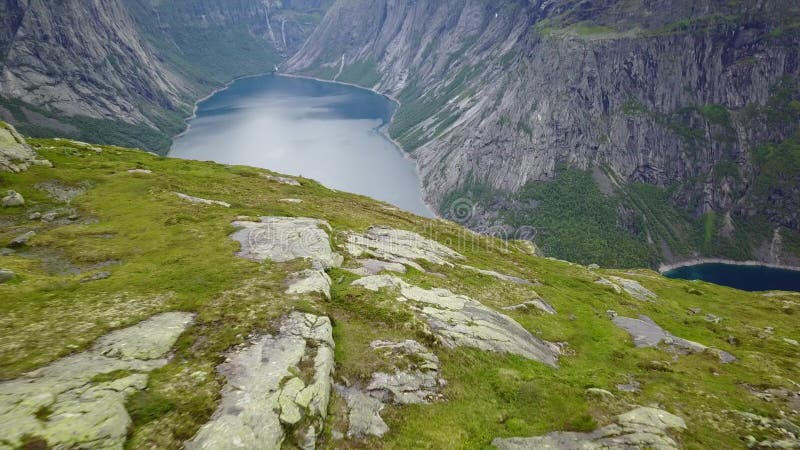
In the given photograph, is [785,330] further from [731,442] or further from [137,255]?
[137,255]

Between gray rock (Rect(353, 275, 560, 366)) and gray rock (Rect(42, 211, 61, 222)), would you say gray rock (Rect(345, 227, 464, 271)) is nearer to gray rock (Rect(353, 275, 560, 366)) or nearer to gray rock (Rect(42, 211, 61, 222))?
gray rock (Rect(353, 275, 560, 366))

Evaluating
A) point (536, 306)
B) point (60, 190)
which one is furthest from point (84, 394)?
point (60, 190)

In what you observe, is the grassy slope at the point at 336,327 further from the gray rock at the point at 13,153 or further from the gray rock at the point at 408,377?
the gray rock at the point at 13,153

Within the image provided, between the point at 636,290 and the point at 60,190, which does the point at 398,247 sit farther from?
the point at 60,190

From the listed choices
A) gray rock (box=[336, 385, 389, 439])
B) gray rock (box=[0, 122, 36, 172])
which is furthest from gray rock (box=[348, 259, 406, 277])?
gray rock (box=[0, 122, 36, 172])

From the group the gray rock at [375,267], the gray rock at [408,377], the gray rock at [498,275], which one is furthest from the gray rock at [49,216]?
the gray rock at [498,275]
